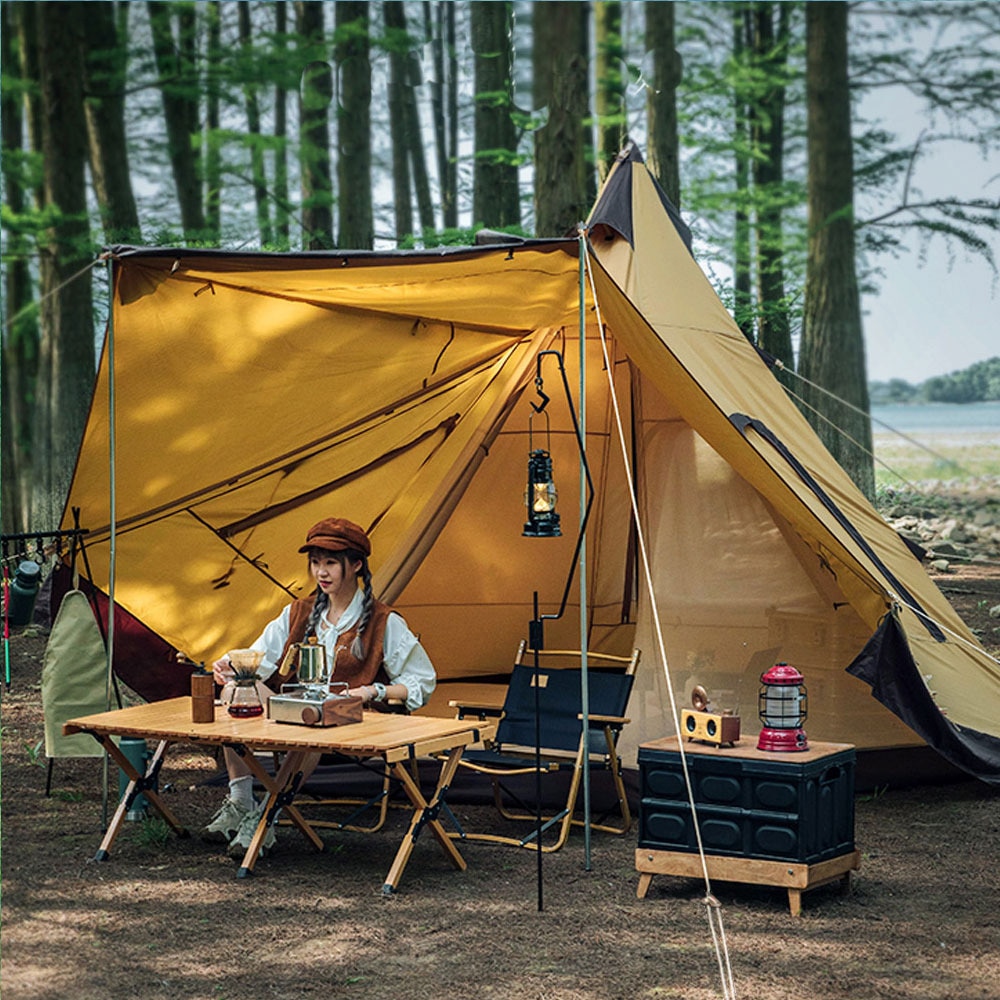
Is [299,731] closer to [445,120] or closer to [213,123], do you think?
[213,123]

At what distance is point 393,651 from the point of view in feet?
14.6

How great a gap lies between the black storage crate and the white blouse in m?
0.85

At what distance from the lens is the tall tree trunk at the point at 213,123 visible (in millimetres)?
10977

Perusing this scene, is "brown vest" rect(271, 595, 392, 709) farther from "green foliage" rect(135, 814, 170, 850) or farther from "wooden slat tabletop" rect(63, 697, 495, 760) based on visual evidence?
"green foliage" rect(135, 814, 170, 850)

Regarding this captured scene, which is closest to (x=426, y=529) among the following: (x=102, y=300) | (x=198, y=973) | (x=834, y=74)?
(x=198, y=973)

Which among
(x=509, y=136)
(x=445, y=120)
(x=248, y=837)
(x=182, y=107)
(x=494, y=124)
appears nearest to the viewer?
(x=248, y=837)

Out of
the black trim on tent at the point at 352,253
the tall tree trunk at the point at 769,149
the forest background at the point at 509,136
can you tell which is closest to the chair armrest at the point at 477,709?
the black trim on tent at the point at 352,253

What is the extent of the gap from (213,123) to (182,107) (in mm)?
2804

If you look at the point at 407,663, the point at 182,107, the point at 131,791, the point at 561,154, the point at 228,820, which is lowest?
the point at 228,820

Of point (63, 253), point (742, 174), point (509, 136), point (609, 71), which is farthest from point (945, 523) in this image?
point (63, 253)

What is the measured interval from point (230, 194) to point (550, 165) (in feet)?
30.4

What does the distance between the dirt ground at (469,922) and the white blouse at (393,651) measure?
0.52 metres

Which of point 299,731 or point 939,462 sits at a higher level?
point 939,462

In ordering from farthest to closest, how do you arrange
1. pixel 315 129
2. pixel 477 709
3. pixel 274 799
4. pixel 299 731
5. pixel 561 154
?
pixel 315 129
pixel 561 154
pixel 477 709
pixel 274 799
pixel 299 731
